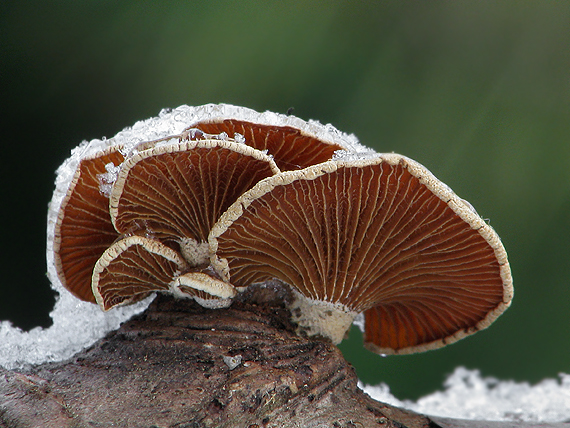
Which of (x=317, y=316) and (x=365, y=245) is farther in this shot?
(x=317, y=316)

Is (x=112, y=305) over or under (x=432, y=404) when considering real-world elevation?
under

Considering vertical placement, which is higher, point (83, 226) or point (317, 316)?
point (83, 226)

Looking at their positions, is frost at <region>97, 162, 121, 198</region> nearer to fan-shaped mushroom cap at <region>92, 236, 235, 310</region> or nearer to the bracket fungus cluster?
the bracket fungus cluster

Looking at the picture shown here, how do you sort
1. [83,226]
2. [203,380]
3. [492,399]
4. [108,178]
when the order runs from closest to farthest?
1. [203,380]
2. [108,178]
3. [83,226]
4. [492,399]

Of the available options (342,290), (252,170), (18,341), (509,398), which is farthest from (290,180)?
(509,398)

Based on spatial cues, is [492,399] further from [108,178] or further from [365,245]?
[108,178]

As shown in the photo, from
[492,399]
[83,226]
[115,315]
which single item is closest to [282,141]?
[83,226]

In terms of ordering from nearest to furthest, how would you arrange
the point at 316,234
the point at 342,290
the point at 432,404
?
the point at 316,234
the point at 342,290
the point at 432,404

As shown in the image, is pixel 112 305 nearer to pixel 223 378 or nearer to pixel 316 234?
pixel 223 378
